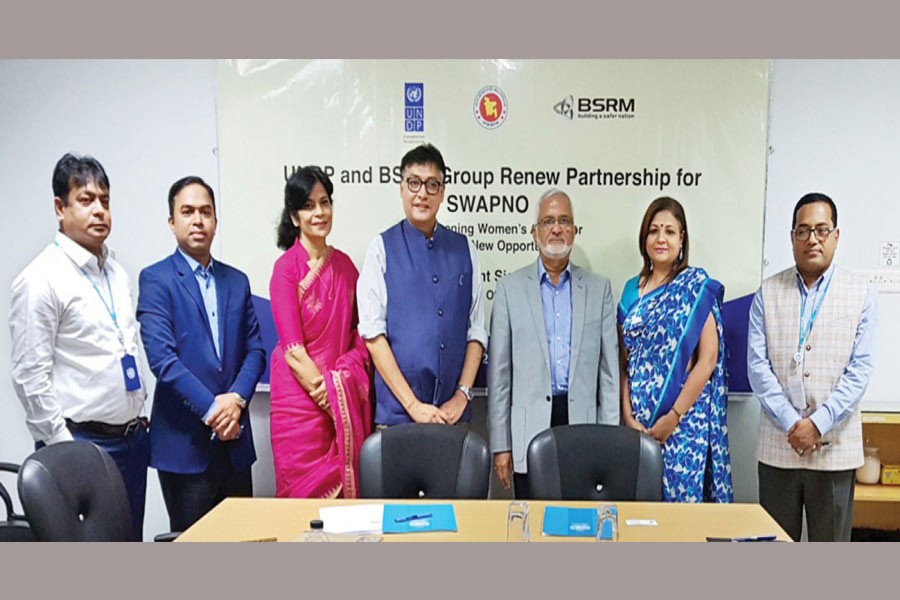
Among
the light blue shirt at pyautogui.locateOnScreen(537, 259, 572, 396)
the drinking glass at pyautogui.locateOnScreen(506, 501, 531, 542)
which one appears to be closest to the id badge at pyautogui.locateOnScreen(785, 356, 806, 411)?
the light blue shirt at pyautogui.locateOnScreen(537, 259, 572, 396)

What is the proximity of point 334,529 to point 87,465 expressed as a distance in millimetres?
848

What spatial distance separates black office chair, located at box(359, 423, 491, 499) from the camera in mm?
2471

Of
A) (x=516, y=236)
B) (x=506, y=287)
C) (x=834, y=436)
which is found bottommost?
(x=834, y=436)

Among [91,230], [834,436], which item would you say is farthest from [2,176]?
[834,436]

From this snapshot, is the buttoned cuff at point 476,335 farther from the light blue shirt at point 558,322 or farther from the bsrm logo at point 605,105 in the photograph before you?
the bsrm logo at point 605,105

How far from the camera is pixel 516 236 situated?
3.47 m

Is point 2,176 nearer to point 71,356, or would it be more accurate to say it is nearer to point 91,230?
point 91,230

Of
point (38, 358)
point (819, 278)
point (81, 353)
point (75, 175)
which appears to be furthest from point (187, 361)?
point (819, 278)

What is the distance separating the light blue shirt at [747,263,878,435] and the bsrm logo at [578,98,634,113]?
3.60 ft

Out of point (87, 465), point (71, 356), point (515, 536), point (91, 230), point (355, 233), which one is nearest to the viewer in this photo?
point (515, 536)

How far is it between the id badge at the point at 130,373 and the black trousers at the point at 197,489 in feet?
1.48

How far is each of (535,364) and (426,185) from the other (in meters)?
0.95

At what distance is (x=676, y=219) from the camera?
332 cm

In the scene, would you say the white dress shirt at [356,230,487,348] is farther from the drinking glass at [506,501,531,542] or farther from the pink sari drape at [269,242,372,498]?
the drinking glass at [506,501,531,542]
